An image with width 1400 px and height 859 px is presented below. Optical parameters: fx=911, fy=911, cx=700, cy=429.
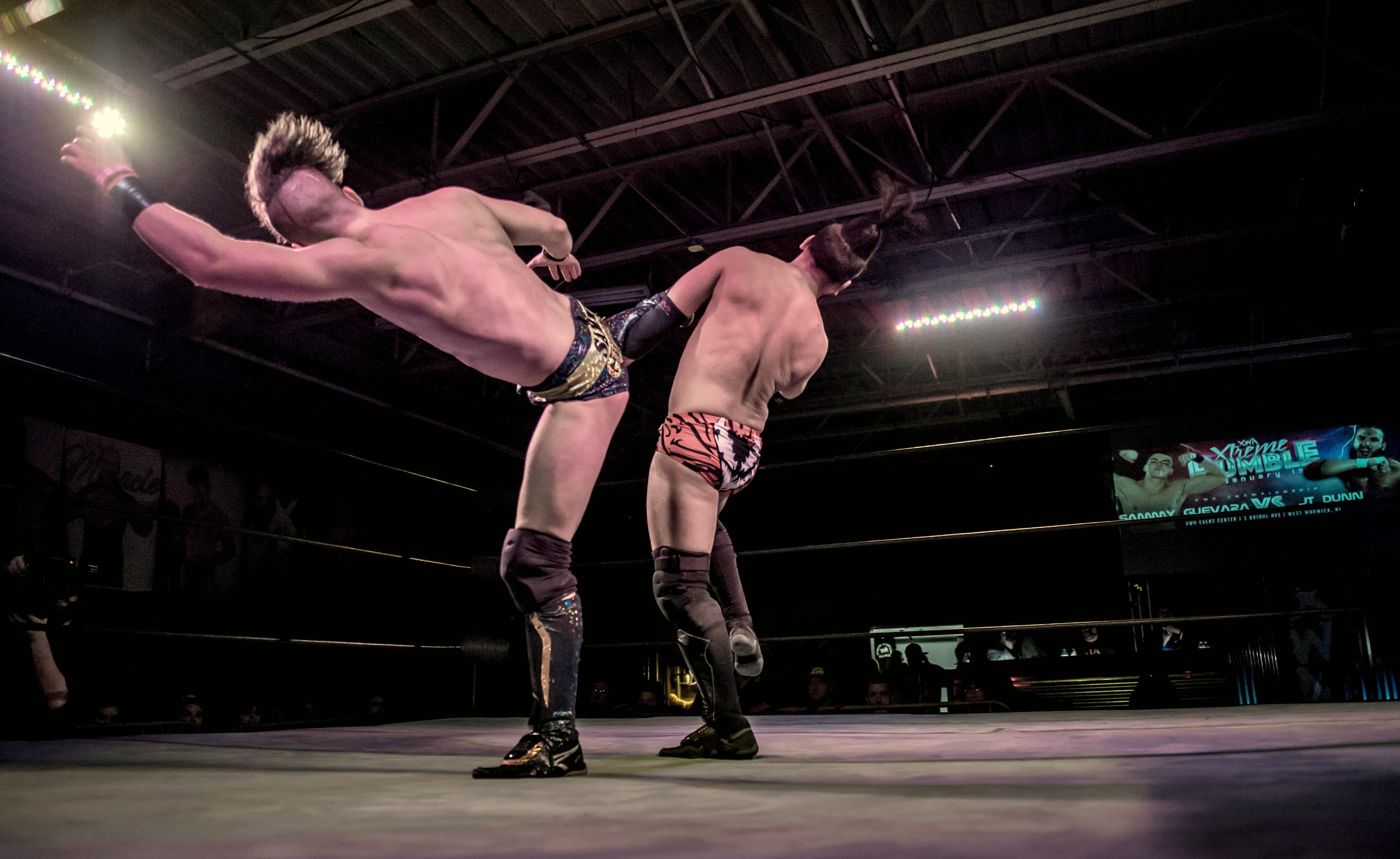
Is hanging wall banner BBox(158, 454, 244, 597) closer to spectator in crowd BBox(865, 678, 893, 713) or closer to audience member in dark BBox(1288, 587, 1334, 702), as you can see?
spectator in crowd BBox(865, 678, 893, 713)

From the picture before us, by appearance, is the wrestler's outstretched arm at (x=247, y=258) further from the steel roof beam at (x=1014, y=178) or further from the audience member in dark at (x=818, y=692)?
the audience member in dark at (x=818, y=692)

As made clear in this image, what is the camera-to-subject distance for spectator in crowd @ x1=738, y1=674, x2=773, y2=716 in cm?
512

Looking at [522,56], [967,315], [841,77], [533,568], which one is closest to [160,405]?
[522,56]

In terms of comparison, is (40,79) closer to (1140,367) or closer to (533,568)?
(533,568)

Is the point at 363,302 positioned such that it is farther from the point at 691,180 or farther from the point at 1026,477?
the point at 1026,477

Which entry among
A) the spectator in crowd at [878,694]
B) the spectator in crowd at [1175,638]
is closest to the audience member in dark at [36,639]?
the spectator in crowd at [878,694]

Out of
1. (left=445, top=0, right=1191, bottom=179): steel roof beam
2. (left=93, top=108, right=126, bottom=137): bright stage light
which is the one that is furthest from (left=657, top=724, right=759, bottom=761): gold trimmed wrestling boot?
(left=445, top=0, right=1191, bottom=179): steel roof beam

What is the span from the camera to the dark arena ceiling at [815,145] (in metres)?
4.00

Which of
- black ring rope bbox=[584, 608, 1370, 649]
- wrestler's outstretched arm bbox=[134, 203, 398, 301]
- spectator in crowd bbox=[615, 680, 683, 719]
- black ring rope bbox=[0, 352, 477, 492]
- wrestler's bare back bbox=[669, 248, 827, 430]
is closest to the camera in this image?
wrestler's outstretched arm bbox=[134, 203, 398, 301]

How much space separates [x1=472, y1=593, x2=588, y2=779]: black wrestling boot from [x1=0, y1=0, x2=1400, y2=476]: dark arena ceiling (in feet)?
3.87

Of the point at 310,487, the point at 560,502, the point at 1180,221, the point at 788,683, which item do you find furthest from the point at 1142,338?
the point at 560,502

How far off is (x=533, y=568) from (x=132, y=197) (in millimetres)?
810

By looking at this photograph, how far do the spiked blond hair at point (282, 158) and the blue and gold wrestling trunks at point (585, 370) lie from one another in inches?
18.1

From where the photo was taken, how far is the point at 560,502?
1.58m
